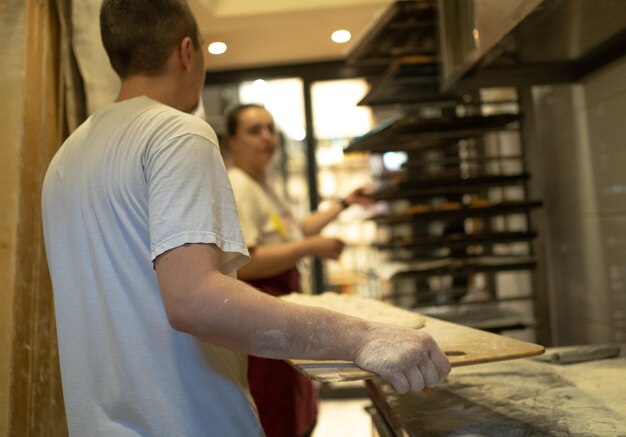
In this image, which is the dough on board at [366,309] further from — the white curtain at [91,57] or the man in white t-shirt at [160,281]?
the white curtain at [91,57]

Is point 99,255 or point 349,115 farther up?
point 349,115

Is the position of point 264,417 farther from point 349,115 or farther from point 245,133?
point 349,115

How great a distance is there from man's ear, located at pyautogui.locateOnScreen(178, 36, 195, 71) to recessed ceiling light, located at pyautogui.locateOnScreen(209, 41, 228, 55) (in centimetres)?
219

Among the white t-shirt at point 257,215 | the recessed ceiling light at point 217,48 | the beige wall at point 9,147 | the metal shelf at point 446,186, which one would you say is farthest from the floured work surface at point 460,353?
the recessed ceiling light at point 217,48

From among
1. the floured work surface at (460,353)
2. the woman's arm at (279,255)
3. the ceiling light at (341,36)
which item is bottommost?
the floured work surface at (460,353)

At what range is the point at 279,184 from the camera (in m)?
5.51

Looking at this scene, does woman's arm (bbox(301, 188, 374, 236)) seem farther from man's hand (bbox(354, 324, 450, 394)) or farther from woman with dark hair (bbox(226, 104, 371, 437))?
man's hand (bbox(354, 324, 450, 394))

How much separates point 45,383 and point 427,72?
1592 millimetres

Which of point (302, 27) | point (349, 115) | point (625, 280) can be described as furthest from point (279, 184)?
point (625, 280)

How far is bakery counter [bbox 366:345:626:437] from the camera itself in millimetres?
995

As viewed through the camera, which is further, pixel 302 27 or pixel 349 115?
pixel 349 115

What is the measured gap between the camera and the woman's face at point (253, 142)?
251 centimetres

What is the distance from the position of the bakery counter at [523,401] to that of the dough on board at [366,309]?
0.14 m

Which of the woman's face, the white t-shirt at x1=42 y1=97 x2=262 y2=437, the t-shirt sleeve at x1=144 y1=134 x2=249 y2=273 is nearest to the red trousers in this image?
the woman's face
